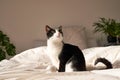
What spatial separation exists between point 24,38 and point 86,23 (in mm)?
928

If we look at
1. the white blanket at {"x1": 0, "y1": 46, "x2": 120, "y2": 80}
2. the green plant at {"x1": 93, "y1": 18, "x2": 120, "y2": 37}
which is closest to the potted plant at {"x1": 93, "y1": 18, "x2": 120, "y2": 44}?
the green plant at {"x1": 93, "y1": 18, "x2": 120, "y2": 37}

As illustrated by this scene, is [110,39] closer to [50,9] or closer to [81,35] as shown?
[81,35]

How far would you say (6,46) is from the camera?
292 cm

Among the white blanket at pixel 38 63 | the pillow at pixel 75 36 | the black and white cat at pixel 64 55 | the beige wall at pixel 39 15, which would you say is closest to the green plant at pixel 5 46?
the beige wall at pixel 39 15

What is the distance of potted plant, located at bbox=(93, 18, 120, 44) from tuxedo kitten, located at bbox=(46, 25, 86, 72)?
5.19 feet

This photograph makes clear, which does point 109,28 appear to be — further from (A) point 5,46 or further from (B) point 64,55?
(B) point 64,55

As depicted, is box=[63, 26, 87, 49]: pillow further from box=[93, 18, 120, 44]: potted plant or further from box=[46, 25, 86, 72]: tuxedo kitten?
box=[46, 25, 86, 72]: tuxedo kitten

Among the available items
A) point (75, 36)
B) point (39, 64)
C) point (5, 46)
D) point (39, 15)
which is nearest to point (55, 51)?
point (39, 64)

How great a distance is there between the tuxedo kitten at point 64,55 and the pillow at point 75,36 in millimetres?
1463

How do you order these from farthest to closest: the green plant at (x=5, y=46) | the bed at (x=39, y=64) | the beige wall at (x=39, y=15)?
1. the beige wall at (x=39, y=15)
2. the green plant at (x=5, y=46)
3. the bed at (x=39, y=64)

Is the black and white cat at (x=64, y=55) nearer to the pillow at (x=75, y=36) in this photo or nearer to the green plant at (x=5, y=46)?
the green plant at (x=5, y=46)

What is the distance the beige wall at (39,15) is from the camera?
3219 mm

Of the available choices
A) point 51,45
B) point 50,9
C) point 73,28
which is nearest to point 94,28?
point 73,28

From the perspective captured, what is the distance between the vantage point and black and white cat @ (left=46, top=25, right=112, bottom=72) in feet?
5.33
